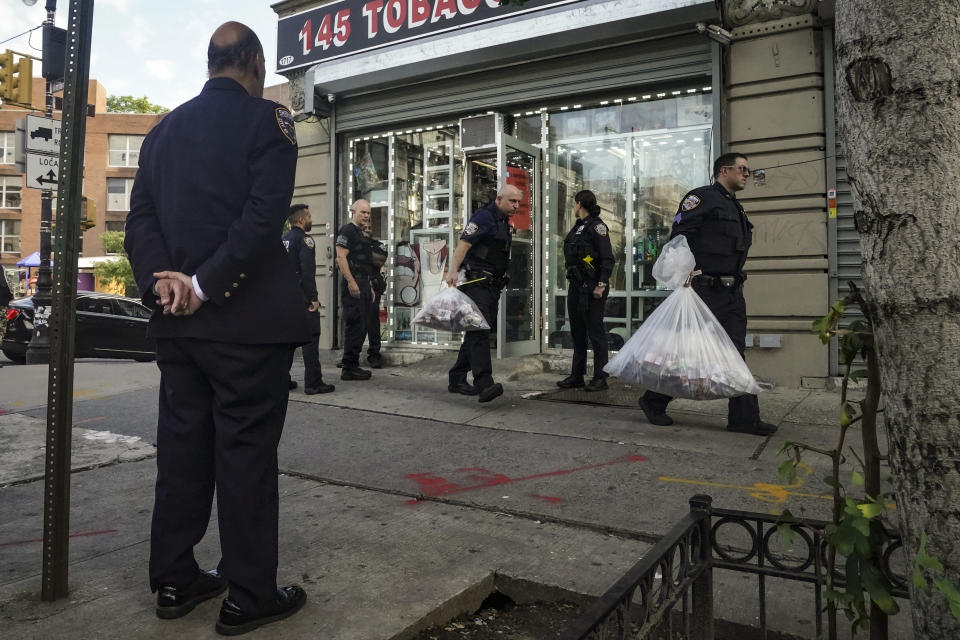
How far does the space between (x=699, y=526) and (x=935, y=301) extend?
946 mm

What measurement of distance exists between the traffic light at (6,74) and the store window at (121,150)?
38.0 m

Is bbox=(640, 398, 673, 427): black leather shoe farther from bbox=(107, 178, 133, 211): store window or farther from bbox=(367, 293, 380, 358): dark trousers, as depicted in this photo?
bbox=(107, 178, 133, 211): store window

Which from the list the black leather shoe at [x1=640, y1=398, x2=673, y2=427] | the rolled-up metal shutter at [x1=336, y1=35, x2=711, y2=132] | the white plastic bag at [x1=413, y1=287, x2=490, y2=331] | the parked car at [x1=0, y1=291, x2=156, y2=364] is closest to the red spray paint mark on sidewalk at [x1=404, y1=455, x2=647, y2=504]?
the black leather shoe at [x1=640, y1=398, x2=673, y2=427]

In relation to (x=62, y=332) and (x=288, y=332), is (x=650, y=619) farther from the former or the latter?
(x=62, y=332)

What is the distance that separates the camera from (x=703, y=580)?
2.04m

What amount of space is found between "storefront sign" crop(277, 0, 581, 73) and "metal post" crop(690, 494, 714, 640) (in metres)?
7.06

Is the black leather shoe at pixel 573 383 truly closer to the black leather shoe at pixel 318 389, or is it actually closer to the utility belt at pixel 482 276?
the utility belt at pixel 482 276

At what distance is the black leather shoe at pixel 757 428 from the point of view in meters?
5.02

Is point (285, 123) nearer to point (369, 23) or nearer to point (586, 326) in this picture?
point (586, 326)

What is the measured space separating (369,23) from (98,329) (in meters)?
7.98

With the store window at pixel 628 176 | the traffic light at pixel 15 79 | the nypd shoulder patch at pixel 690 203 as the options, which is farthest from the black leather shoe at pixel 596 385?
the traffic light at pixel 15 79

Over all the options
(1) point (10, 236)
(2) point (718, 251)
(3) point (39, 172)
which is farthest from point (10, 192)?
(2) point (718, 251)

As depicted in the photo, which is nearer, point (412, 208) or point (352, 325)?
point (352, 325)

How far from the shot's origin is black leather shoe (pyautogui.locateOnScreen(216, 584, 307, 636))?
7.12ft
